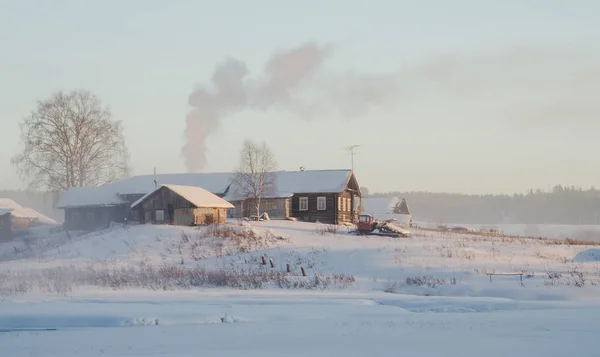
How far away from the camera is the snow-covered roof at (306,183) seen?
6141 cm

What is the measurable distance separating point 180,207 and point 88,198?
1543cm

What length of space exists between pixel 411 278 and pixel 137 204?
29.3m

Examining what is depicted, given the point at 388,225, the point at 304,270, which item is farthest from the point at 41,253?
the point at 388,225

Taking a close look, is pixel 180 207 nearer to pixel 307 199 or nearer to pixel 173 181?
pixel 307 199

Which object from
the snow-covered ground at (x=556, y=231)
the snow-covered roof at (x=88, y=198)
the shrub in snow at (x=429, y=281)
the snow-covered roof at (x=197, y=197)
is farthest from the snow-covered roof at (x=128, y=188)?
the snow-covered ground at (x=556, y=231)

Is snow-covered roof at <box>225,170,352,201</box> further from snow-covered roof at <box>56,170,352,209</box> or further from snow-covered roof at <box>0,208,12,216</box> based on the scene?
snow-covered roof at <box>0,208,12,216</box>

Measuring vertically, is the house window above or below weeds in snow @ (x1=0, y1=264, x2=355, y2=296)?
above

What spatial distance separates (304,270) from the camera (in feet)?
108

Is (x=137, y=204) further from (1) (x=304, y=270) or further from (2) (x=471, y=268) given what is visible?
(2) (x=471, y=268)

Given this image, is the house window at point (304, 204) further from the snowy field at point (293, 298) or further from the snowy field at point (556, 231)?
the snowy field at point (556, 231)

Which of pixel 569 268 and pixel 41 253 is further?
pixel 41 253

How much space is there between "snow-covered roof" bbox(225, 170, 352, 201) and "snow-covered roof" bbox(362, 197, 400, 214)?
2819 centimetres

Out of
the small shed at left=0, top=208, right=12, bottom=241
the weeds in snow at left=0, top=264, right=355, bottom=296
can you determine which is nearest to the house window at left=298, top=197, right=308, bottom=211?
the small shed at left=0, top=208, right=12, bottom=241

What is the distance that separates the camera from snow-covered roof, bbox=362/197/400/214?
3620 inches
